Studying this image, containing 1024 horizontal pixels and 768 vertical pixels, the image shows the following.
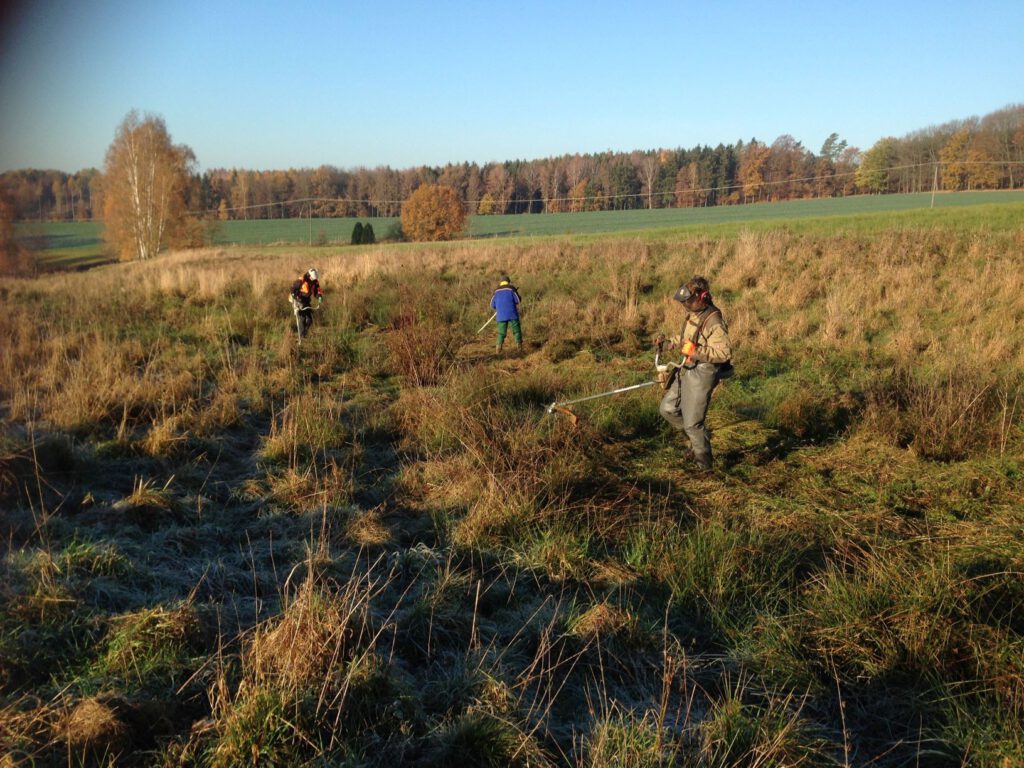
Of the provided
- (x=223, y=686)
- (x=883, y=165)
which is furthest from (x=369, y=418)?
(x=883, y=165)

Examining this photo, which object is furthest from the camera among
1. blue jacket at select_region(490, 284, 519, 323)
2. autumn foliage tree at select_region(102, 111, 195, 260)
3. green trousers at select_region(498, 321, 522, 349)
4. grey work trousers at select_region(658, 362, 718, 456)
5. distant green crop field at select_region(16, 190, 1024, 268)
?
autumn foliage tree at select_region(102, 111, 195, 260)

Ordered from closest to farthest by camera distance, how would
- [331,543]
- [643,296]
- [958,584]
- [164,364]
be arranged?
[958,584] < [331,543] < [164,364] < [643,296]

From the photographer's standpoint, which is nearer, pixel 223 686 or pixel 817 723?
pixel 223 686

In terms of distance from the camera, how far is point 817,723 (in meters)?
2.93

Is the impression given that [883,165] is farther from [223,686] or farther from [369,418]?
[223,686]

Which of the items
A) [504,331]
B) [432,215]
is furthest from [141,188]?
[504,331]

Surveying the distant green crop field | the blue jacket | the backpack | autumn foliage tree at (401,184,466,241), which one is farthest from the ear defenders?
autumn foliage tree at (401,184,466,241)

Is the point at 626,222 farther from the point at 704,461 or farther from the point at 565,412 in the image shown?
the point at 704,461

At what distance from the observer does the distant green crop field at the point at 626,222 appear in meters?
27.7

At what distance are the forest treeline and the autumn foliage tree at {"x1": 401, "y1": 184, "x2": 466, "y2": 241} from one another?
15.2 meters

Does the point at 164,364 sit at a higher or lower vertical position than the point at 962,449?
higher

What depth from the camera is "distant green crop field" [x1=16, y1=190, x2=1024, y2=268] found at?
1089 inches

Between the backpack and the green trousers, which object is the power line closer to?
the green trousers

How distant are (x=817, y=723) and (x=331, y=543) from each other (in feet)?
9.80
